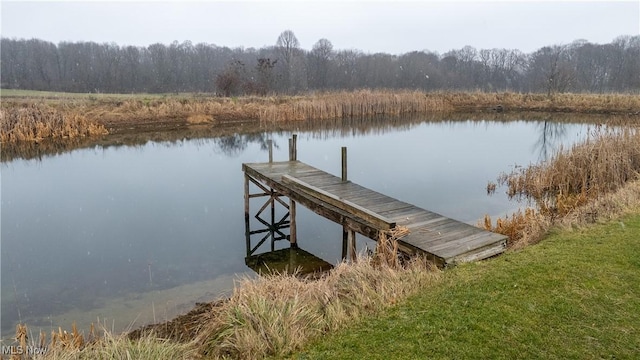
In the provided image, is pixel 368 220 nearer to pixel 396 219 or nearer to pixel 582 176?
pixel 396 219

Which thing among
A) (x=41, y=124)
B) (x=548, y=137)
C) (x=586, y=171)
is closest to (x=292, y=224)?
(x=586, y=171)

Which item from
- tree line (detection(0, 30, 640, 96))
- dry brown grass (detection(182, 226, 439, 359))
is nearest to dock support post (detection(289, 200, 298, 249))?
dry brown grass (detection(182, 226, 439, 359))

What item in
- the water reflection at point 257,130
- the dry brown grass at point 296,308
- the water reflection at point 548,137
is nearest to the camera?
the dry brown grass at point 296,308

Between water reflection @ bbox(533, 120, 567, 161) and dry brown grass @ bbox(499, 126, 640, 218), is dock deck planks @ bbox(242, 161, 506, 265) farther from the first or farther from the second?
water reflection @ bbox(533, 120, 567, 161)

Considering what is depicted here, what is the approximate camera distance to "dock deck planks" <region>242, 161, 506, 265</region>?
275 inches

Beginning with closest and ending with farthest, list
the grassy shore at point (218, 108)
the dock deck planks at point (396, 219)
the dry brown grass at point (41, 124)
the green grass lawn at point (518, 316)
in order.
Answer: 1. the green grass lawn at point (518, 316)
2. the dock deck planks at point (396, 219)
3. the dry brown grass at point (41, 124)
4. the grassy shore at point (218, 108)

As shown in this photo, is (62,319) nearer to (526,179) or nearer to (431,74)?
(526,179)

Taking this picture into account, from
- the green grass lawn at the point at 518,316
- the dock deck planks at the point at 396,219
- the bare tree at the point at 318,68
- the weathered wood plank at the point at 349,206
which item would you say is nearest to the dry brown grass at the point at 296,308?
the green grass lawn at the point at 518,316

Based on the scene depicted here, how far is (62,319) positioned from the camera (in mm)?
7234

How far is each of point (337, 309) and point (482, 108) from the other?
43.8 meters

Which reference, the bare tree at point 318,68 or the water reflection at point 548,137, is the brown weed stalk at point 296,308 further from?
the bare tree at point 318,68

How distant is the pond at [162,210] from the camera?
8008 millimetres

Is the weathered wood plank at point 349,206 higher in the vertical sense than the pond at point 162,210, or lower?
higher

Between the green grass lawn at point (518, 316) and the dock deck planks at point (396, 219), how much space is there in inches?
33.3
